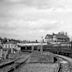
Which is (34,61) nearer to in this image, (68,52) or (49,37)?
(68,52)

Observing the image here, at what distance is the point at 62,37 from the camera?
118 metres

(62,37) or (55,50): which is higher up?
(62,37)

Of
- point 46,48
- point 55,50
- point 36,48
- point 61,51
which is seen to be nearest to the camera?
point 61,51

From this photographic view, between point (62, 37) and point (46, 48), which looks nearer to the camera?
Answer: point (46, 48)

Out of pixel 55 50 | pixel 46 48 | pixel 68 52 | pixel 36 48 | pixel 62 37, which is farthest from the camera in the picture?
pixel 62 37

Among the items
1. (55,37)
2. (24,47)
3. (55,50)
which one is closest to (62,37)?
(55,37)

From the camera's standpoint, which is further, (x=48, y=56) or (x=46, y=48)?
(x=46, y=48)

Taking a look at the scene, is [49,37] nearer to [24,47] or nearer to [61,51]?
[24,47]

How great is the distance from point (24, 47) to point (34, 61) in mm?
52339

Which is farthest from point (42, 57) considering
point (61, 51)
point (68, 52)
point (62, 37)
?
point (62, 37)

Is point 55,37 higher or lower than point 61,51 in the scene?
higher

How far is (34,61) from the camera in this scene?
2797 centimetres

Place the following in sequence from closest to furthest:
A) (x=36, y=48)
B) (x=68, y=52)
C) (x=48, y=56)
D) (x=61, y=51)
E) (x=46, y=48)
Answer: (x=48, y=56) < (x=68, y=52) < (x=61, y=51) < (x=46, y=48) < (x=36, y=48)

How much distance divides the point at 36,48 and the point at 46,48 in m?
6.63
